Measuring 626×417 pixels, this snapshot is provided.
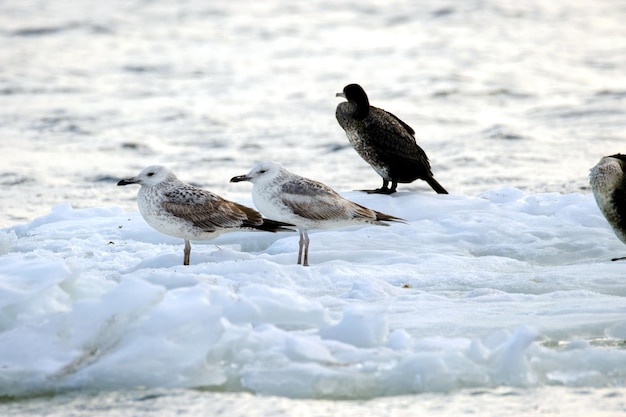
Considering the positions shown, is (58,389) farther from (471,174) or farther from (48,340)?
(471,174)

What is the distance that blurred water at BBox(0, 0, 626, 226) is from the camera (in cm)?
1573

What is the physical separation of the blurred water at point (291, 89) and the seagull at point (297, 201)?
2.87m

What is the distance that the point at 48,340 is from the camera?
652cm

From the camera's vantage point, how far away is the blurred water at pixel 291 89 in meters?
15.7

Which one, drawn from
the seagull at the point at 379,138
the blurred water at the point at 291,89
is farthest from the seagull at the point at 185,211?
the blurred water at the point at 291,89

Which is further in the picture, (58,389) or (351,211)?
(351,211)

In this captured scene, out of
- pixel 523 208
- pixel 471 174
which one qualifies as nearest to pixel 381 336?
pixel 523 208

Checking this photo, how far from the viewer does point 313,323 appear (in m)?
6.82

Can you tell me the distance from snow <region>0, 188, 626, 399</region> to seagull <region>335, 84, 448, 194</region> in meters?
1.95

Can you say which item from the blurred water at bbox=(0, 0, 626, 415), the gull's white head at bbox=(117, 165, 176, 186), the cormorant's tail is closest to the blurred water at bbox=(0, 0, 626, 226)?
the blurred water at bbox=(0, 0, 626, 415)

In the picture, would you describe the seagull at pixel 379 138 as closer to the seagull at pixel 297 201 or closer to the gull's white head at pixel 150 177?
the seagull at pixel 297 201

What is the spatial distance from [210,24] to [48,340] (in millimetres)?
23615

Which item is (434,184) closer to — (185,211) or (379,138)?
(379,138)

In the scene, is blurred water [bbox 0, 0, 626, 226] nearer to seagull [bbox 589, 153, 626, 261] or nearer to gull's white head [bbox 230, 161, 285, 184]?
gull's white head [bbox 230, 161, 285, 184]
